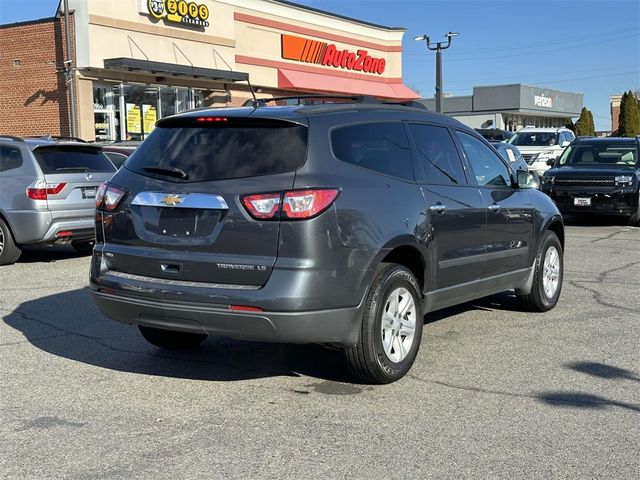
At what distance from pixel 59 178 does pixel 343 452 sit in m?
7.69

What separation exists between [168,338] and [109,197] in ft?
4.37

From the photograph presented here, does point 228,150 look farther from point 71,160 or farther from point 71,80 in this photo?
point 71,80

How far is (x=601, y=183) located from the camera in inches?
604

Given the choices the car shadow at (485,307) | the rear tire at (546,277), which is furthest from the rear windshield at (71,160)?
the rear tire at (546,277)

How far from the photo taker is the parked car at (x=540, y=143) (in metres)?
25.2

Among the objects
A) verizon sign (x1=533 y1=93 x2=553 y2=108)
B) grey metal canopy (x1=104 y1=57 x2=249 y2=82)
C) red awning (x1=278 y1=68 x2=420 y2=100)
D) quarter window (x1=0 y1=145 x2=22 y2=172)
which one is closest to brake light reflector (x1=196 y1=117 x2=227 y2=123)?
quarter window (x1=0 y1=145 x2=22 y2=172)

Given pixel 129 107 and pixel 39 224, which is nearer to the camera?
pixel 39 224

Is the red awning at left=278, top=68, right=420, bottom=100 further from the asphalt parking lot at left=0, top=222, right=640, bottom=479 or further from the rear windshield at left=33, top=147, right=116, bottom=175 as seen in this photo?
the asphalt parking lot at left=0, top=222, right=640, bottom=479

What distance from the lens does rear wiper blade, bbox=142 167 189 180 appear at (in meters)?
5.02

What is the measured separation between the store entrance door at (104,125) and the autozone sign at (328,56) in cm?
923

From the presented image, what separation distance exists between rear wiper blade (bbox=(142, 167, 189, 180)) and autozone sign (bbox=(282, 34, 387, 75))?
90.1 ft

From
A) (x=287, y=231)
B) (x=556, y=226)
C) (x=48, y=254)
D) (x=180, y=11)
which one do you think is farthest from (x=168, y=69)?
(x=287, y=231)

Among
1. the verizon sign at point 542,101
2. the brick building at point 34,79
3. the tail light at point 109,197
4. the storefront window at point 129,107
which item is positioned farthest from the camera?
the verizon sign at point 542,101

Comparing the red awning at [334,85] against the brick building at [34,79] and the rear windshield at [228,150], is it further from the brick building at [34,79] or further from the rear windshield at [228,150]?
the rear windshield at [228,150]
